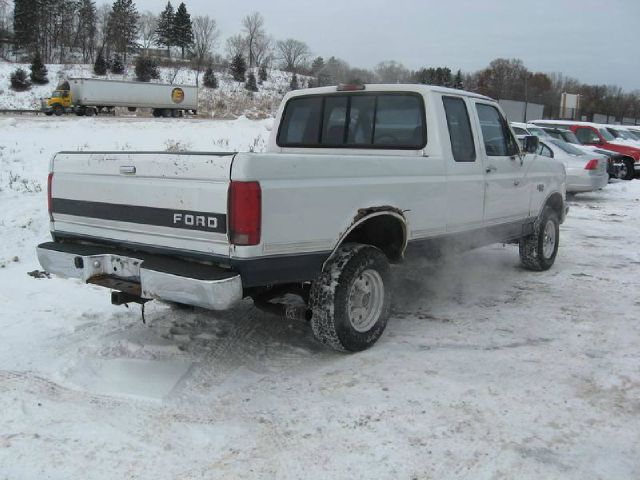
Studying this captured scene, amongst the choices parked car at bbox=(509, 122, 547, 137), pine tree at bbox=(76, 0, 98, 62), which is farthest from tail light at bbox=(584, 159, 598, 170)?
pine tree at bbox=(76, 0, 98, 62)

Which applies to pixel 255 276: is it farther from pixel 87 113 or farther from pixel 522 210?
pixel 87 113

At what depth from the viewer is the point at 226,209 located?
3.50 m

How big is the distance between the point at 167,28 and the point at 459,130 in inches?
3524

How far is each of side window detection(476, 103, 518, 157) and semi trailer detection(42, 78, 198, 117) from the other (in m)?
33.5

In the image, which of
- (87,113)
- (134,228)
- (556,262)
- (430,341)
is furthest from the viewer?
(87,113)

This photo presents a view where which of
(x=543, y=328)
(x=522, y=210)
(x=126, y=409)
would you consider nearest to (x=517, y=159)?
(x=522, y=210)

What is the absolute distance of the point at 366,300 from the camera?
14.9 feet

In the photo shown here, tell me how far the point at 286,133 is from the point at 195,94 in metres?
38.5

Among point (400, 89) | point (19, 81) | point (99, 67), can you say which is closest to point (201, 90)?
point (99, 67)

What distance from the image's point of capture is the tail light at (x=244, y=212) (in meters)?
3.45

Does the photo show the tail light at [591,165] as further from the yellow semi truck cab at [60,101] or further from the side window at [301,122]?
the yellow semi truck cab at [60,101]

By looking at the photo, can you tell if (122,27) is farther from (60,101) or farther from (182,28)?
(60,101)

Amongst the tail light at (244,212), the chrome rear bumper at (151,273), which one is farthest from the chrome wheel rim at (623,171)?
the chrome rear bumper at (151,273)

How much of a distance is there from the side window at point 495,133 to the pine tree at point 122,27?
249 ft
